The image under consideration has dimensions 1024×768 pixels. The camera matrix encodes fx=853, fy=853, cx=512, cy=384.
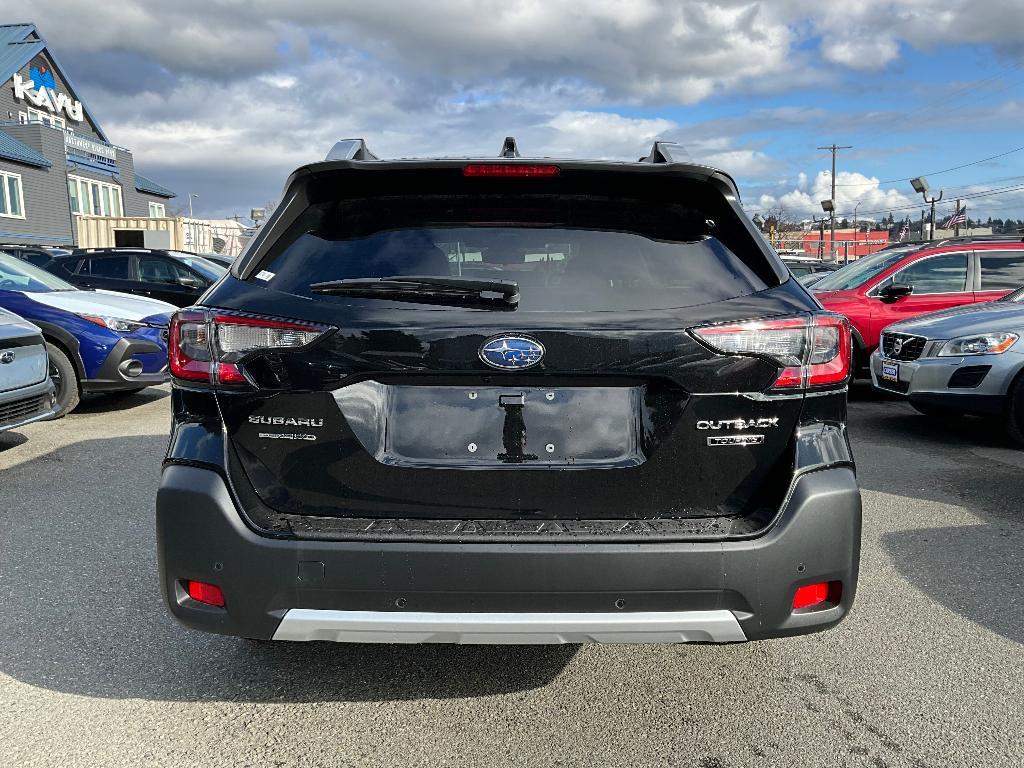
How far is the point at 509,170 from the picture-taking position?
273 cm

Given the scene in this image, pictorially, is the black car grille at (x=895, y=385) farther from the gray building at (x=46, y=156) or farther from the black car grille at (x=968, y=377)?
the gray building at (x=46, y=156)

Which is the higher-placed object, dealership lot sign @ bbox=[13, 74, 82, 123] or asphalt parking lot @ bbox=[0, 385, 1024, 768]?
dealership lot sign @ bbox=[13, 74, 82, 123]

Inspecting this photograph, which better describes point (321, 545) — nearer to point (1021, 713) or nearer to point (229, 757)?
point (229, 757)

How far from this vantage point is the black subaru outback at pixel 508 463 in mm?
2393

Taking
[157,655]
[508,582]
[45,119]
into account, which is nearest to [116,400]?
[157,655]

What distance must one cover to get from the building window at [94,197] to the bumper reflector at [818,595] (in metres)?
37.7

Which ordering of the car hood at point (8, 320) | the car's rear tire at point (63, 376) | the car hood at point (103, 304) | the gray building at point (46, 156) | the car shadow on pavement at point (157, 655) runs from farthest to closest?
the gray building at point (46, 156) → the car hood at point (103, 304) → the car's rear tire at point (63, 376) → the car hood at point (8, 320) → the car shadow on pavement at point (157, 655)

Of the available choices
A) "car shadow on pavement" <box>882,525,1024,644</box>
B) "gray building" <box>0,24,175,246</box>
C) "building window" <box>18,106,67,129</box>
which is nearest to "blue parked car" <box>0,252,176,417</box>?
"car shadow on pavement" <box>882,525,1024,644</box>

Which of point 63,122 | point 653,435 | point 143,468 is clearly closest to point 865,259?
point 143,468

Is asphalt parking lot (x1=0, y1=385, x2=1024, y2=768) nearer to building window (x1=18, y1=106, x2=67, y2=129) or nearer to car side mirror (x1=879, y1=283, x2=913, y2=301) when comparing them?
car side mirror (x1=879, y1=283, x2=913, y2=301)

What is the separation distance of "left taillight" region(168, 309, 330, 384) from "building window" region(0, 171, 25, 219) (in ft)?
106

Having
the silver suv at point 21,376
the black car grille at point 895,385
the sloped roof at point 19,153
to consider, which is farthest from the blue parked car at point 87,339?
the sloped roof at point 19,153

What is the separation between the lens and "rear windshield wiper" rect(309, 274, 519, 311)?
247 cm

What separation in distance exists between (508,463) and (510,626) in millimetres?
454
